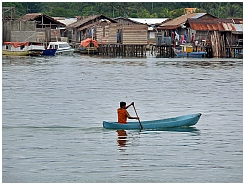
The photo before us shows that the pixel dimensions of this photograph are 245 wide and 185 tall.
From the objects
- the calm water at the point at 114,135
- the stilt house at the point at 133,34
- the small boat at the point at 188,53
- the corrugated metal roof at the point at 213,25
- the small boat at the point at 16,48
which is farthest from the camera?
the small boat at the point at 16,48

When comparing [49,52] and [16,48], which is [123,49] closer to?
[49,52]

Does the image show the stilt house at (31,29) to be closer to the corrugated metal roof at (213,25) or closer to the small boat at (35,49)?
the small boat at (35,49)

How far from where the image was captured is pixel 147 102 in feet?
71.4

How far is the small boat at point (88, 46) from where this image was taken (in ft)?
189

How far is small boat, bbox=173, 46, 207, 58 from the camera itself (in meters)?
52.5

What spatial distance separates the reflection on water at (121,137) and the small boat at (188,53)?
37806 mm

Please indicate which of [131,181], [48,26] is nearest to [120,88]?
[131,181]

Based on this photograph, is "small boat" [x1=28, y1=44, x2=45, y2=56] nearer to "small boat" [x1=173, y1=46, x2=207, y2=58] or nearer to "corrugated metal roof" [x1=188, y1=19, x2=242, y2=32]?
"small boat" [x1=173, y1=46, x2=207, y2=58]

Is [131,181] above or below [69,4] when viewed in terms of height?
below

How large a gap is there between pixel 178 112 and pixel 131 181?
29.6 feet

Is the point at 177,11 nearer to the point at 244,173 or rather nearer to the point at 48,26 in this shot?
the point at 48,26

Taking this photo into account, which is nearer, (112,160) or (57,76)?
(112,160)

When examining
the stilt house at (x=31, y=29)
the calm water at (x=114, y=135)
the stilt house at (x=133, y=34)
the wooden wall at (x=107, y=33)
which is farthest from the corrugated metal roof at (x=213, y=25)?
the calm water at (x=114, y=135)

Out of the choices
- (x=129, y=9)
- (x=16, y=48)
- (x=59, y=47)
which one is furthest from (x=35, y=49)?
(x=129, y=9)
